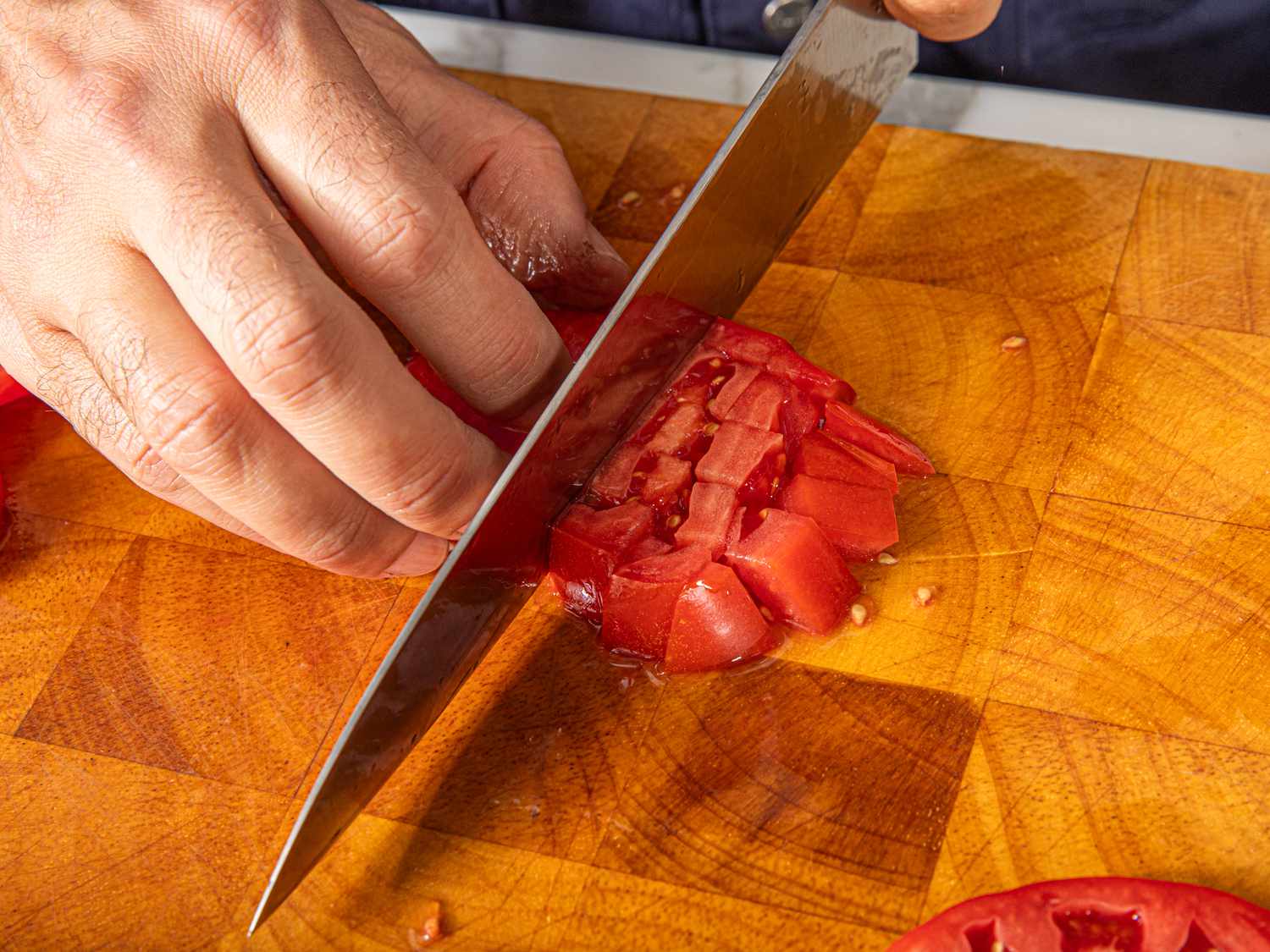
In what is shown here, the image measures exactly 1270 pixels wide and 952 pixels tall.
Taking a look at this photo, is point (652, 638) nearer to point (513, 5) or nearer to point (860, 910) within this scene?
point (860, 910)

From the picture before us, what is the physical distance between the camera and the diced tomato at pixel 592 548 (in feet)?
5.32

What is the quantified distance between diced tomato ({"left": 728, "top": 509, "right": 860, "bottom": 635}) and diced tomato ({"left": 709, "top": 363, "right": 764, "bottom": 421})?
0.61 ft

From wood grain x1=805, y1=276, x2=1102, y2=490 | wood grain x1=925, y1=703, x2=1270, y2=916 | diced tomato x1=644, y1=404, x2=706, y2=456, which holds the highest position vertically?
diced tomato x1=644, y1=404, x2=706, y2=456

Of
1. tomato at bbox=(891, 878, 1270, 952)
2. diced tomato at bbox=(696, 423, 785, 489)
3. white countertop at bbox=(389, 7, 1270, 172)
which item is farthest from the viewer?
white countertop at bbox=(389, 7, 1270, 172)

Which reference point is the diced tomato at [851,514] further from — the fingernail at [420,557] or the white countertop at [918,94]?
the white countertop at [918,94]

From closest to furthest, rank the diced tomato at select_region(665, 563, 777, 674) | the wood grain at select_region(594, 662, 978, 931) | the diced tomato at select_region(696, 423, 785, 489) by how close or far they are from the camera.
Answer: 1. the wood grain at select_region(594, 662, 978, 931)
2. the diced tomato at select_region(665, 563, 777, 674)
3. the diced tomato at select_region(696, 423, 785, 489)

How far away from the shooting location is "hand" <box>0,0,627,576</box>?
143 cm

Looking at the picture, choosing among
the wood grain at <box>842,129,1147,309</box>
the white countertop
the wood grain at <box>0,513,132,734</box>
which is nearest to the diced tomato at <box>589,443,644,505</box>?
the wood grain at <box>842,129,1147,309</box>

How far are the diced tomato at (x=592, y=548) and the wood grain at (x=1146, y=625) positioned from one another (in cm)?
46

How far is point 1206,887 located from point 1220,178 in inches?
43.6

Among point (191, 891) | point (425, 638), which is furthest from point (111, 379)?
point (191, 891)

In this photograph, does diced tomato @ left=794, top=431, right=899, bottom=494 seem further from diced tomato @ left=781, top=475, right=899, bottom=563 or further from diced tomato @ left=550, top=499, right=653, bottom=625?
diced tomato @ left=550, top=499, right=653, bottom=625

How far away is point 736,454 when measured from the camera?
1672 mm

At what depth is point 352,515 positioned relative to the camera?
158 cm
